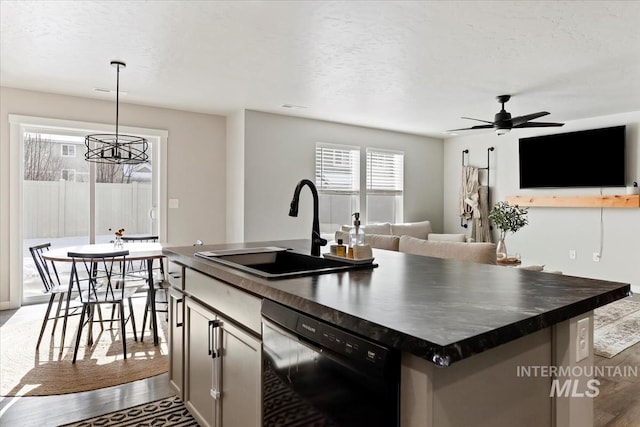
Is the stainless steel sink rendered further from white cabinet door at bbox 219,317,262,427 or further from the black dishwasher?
the black dishwasher

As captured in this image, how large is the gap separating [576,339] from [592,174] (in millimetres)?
5734

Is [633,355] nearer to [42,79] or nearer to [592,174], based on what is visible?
[592,174]

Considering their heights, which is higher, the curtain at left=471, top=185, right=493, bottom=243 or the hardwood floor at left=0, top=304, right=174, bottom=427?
the curtain at left=471, top=185, right=493, bottom=243

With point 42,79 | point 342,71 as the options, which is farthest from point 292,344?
point 42,79

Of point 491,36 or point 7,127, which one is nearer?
point 491,36

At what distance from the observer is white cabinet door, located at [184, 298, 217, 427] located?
6.25 feet

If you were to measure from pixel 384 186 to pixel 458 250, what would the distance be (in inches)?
153

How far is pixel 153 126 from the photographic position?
5340mm

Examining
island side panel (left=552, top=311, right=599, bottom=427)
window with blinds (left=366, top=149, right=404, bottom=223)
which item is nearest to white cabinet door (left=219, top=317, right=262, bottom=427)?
island side panel (left=552, top=311, right=599, bottom=427)

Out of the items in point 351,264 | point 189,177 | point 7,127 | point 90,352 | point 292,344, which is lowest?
point 90,352

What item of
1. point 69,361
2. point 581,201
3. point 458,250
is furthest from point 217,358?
point 581,201

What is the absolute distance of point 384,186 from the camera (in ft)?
23.6

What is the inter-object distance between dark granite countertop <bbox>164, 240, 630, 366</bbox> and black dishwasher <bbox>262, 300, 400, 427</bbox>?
0.04 meters

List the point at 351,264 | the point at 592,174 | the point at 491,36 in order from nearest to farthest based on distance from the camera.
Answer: the point at 351,264 → the point at 491,36 → the point at 592,174
